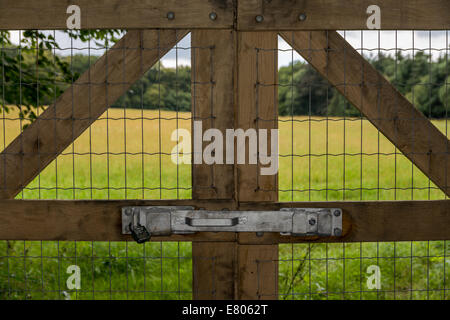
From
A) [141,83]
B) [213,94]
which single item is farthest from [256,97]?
[141,83]

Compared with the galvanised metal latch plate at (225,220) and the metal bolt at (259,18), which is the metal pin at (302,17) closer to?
the metal bolt at (259,18)

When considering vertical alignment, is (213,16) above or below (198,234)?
above

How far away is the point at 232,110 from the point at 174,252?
327 cm

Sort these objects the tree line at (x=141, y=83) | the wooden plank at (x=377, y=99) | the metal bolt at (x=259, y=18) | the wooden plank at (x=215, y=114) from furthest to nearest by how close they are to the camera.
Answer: the tree line at (x=141, y=83) → the wooden plank at (x=377, y=99) → the wooden plank at (x=215, y=114) → the metal bolt at (x=259, y=18)

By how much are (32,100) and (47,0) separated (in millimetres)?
2281

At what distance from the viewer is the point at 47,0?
2.18 metres

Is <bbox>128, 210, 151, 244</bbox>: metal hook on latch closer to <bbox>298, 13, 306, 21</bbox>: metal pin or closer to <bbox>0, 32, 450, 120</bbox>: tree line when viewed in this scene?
<bbox>0, 32, 450, 120</bbox>: tree line

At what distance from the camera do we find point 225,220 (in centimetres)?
214

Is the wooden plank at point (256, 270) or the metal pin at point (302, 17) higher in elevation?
the metal pin at point (302, 17)

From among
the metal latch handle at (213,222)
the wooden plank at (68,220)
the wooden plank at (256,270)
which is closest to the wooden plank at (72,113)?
the wooden plank at (68,220)

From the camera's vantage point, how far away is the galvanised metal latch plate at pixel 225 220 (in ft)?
7.04

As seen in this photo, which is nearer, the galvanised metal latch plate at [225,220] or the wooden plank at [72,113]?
the galvanised metal latch plate at [225,220]

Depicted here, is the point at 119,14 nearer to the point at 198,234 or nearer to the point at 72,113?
the point at 72,113
